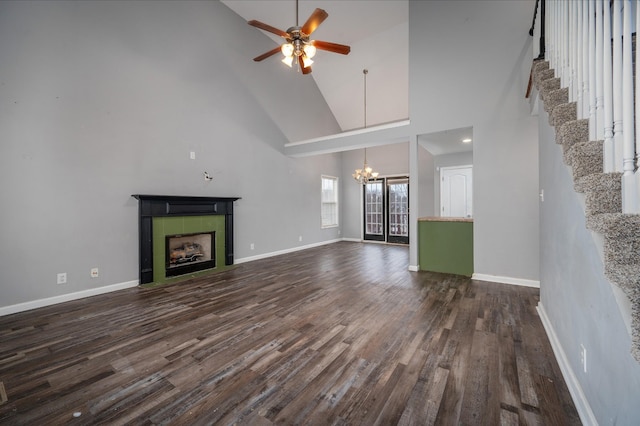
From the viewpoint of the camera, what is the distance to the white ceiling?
5.32 m

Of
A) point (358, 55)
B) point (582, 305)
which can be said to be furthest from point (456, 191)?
point (582, 305)

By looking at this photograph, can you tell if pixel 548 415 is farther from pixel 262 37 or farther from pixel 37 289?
pixel 262 37

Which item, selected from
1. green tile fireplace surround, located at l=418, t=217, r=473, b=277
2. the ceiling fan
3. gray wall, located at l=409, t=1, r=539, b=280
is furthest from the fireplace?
gray wall, located at l=409, t=1, r=539, b=280

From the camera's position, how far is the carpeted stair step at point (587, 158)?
1250 mm

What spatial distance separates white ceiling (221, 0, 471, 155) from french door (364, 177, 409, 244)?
6.73 ft

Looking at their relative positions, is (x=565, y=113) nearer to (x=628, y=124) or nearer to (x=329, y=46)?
(x=628, y=124)

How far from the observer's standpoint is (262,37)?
20.4ft

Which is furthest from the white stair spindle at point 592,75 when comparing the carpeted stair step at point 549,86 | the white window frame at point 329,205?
the white window frame at point 329,205

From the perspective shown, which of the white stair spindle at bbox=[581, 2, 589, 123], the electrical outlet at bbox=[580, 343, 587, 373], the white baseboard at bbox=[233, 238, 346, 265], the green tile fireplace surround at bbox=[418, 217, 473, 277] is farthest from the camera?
the white baseboard at bbox=[233, 238, 346, 265]

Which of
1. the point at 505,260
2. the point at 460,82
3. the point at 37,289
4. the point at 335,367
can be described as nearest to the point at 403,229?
the point at 505,260

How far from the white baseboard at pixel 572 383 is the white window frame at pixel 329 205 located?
250 inches

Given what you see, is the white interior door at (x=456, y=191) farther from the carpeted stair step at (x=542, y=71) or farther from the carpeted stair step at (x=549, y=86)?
the carpeted stair step at (x=549, y=86)

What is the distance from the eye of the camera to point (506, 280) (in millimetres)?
4020

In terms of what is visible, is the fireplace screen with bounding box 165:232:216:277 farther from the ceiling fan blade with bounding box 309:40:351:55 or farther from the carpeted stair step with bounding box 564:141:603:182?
the carpeted stair step with bounding box 564:141:603:182
